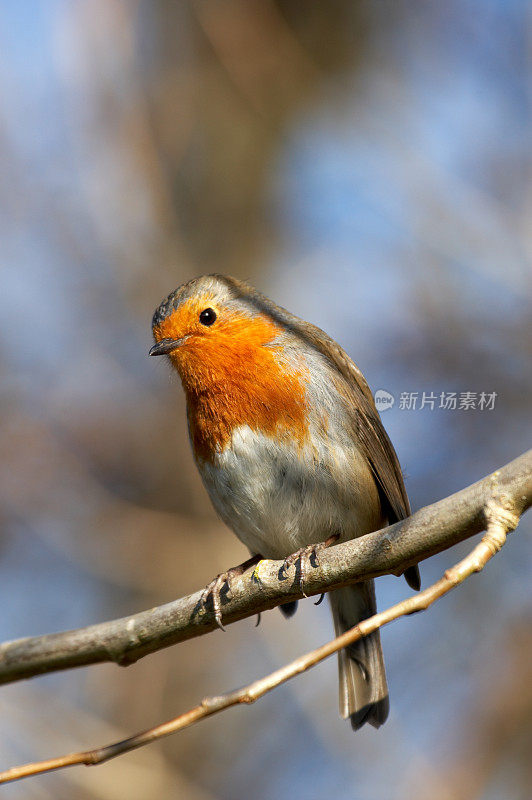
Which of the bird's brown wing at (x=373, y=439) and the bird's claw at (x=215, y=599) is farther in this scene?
the bird's brown wing at (x=373, y=439)

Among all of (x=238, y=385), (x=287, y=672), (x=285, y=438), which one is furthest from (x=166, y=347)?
(x=287, y=672)

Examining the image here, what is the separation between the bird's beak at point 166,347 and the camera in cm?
388

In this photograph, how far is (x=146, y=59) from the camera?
7.78 meters

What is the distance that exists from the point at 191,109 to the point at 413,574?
18.4 feet

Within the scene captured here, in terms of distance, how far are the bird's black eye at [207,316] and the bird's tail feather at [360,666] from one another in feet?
4.72

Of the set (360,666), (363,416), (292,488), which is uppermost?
(363,416)

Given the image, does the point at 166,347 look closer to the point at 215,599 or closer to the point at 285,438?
the point at 285,438

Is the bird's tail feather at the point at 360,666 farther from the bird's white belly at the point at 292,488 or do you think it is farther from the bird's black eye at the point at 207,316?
the bird's black eye at the point at 207,316

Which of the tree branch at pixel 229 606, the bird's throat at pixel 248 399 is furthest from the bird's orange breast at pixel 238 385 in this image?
the tree branch at pixel 229 606

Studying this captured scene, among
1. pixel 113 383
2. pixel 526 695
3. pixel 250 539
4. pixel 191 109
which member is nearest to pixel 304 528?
pixel 250 539

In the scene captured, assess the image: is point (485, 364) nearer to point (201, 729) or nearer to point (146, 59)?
point (201, 729)

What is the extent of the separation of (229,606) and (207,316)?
5.11ft

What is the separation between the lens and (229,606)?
9.39 ft

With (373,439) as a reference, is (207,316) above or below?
above
